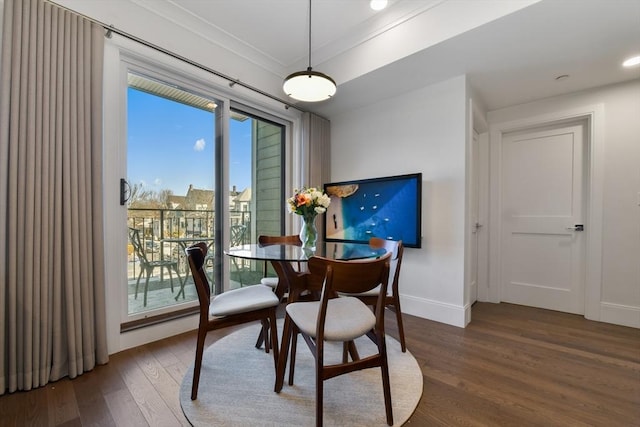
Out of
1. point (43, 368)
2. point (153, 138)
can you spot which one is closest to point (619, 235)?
point (153, 138)

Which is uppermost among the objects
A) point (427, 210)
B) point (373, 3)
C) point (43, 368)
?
point (373, 3)

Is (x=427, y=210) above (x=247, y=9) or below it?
below

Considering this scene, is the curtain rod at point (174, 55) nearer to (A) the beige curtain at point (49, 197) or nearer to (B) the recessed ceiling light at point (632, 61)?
(A) the beige curtain at point (49, 197)

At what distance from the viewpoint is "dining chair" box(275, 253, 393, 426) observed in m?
1.25

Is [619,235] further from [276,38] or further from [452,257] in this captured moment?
[276,38]

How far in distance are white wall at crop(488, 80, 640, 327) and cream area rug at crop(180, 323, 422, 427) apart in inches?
94.8

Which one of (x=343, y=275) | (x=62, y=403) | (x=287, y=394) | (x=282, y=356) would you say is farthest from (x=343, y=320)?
(x=62, y=403)

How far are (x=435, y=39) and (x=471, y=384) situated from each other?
8.36ft

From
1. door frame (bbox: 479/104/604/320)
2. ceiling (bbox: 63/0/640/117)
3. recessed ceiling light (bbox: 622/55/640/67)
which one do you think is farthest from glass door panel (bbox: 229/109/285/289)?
recessed ceiling light (bbox: 622/55/640/67)

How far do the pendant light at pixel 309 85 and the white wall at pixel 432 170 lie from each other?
1.23 m

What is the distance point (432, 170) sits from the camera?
9.32 ft

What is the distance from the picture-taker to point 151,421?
1376mm

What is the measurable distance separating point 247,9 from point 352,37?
1.01 m

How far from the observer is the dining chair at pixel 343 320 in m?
1.25
